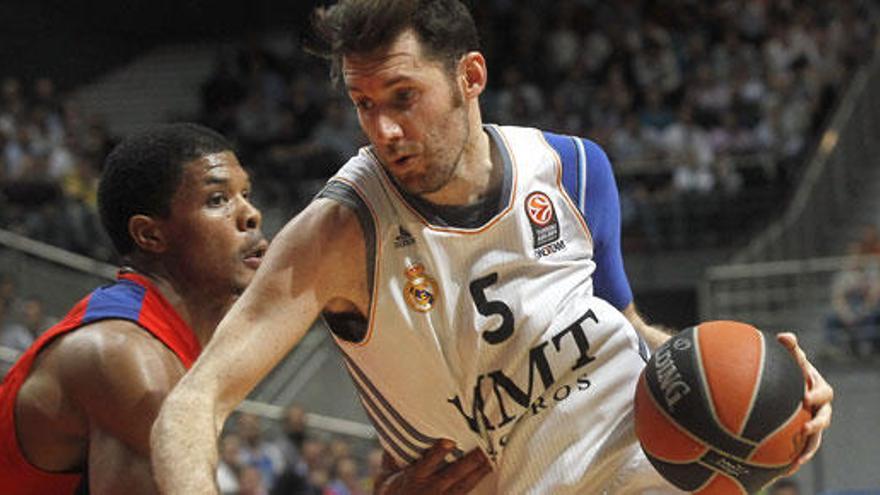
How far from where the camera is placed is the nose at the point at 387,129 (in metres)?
3.44

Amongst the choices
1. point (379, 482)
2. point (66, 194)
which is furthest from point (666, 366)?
point (66, 194)

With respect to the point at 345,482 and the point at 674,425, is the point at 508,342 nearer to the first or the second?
the point at 674,425

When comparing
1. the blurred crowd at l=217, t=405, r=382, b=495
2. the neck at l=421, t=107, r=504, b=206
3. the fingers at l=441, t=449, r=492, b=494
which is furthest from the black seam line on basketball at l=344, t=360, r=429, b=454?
the blurred crowd at l=217, t=405, r=382, b=495

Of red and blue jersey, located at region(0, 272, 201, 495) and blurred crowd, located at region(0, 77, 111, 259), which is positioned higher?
red and blue jersey, located at region(0, 272, 201, 495)

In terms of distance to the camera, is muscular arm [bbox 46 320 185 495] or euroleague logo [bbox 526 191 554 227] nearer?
muscular arm [bbox 46 320 185 495]

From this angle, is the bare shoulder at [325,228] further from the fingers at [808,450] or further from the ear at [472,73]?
the fingers at [808,450]

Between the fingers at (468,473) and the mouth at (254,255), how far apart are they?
95 cm

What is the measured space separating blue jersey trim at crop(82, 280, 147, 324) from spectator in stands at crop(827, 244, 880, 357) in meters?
8.84

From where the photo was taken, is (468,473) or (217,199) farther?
(217,199)

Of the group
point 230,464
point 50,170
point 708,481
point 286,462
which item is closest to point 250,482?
point 230,464

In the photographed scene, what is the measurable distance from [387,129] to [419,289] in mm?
430

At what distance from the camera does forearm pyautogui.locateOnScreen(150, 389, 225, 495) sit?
9.65 feet

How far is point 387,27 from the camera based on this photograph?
346 centimetres

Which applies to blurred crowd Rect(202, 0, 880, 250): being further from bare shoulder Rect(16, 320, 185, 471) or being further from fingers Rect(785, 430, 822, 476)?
bare shoulder Rect(16, 320, 185, 471)
